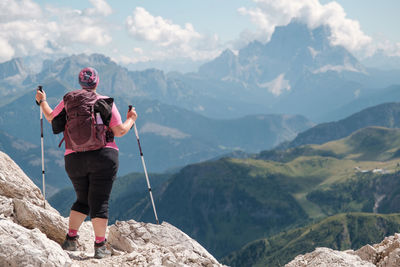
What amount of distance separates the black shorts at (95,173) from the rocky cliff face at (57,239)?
1.63 meters

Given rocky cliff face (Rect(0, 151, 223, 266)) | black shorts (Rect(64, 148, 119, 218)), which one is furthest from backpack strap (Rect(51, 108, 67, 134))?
rocky cliff face (Rect(0, 151, 223, 266))

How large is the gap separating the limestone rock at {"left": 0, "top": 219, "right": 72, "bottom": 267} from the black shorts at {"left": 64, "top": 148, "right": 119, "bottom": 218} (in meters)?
2.00

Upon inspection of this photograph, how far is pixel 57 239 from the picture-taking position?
13203 mm

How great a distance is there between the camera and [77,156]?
10141 millimetres

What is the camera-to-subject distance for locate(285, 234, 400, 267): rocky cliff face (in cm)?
1040

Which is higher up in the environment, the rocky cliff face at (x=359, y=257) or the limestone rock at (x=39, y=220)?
the limestone rock at (x=39, y=220)

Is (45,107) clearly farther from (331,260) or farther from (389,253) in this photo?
(389,253)

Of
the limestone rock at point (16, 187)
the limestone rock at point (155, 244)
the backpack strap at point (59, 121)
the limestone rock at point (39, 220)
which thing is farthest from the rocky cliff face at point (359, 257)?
the limestone rock at point (16, 187)

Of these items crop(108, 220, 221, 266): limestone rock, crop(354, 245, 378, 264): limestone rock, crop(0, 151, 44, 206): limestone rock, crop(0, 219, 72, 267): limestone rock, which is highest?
crop(0, 151, 44, 206): limestone rock

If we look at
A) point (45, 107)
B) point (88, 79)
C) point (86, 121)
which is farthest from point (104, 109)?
point (45, 107)

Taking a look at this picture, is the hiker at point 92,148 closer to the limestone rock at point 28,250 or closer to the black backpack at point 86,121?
the black backpack at point 86,121

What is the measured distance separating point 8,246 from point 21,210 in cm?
516

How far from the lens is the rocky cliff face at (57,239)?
7.92 m

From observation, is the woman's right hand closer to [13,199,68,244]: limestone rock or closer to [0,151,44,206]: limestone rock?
[13,199,68,244]: limestone rock
